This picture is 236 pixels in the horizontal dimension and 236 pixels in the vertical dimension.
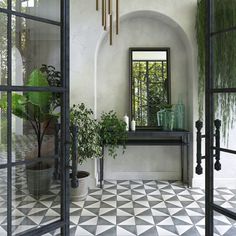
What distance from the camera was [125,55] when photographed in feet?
13.4

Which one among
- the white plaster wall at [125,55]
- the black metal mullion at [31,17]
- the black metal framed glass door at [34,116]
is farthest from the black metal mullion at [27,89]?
the white plaster wall at [125,55]

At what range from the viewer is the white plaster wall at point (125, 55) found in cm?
372

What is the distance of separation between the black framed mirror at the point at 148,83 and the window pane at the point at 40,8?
2587 mm

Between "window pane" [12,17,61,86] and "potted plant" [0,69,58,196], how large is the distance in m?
0.04

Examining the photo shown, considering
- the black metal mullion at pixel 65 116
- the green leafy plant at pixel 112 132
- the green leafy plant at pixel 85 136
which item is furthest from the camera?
the green leafy plant at pixel 112 132

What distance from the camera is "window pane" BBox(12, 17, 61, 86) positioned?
4.57ft

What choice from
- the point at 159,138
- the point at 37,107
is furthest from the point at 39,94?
the point at 159,138

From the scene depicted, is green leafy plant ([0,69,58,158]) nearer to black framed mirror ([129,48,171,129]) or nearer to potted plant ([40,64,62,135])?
potted plant ([40,64,62,135])

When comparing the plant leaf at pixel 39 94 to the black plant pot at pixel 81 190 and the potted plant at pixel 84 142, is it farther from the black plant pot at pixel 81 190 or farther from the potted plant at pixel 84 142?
the black plant pot at pixel 81 190

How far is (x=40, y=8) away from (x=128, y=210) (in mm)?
2375

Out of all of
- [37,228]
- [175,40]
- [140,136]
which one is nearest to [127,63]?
[175,40]

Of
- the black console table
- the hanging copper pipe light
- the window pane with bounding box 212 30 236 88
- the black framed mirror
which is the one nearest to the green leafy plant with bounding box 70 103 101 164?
the black console table

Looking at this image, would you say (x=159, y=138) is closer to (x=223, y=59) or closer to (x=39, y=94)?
(x=223, y=59)

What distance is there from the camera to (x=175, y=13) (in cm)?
372
